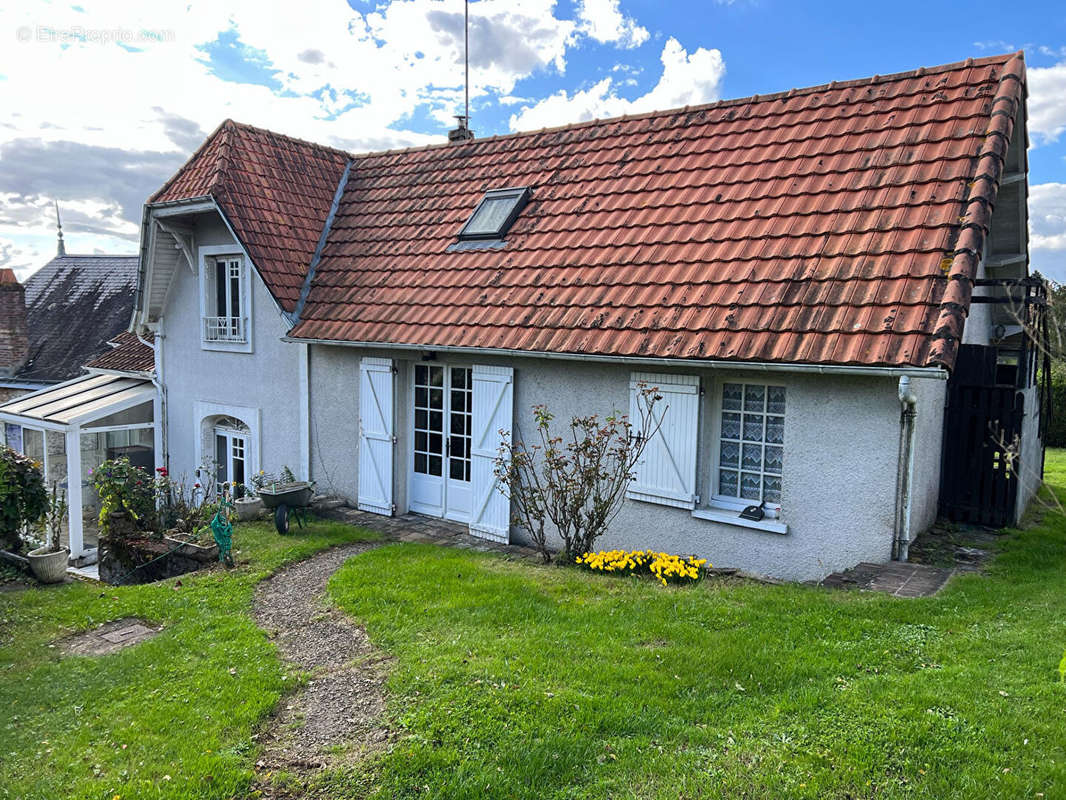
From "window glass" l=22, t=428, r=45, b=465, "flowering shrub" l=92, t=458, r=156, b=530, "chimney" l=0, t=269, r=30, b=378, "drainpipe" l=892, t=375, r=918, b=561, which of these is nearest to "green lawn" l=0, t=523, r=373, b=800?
"flowering shrub" l=92, t=458, r=156, b=530

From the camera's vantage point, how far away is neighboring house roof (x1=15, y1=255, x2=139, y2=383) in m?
20.9

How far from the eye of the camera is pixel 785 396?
25.4 feet

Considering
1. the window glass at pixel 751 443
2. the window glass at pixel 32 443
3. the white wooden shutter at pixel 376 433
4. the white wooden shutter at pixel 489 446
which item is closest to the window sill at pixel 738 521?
the window glass at pixel 751 443

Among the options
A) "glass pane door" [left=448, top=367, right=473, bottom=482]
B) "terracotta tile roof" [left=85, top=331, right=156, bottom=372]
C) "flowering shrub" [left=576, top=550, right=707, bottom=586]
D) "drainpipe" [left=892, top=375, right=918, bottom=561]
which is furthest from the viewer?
"terracotta tile roof" [left=85, top=331, right=156, bottom=372]

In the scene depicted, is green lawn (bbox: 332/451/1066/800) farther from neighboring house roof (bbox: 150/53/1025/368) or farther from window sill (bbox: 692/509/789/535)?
neighboring house roof (bbox: 150/53/1025/368)

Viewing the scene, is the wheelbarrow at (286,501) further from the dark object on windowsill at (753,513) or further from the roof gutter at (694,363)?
the dark object on windowsill at (753,513)

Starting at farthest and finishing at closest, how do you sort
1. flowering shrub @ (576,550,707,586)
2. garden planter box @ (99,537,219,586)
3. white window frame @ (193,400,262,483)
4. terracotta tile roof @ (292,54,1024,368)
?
white window frame @ (193,400,262,483) → garden planter box @ (99,537,219,586) → flowering shrub @ (576,550,707,586) → terracotta tile roof @ (292,54,1024,368)

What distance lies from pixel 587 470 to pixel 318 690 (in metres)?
3.78

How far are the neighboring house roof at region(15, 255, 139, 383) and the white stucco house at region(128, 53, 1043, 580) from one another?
8632mm

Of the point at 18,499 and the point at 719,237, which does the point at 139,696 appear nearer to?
the point at 18,499

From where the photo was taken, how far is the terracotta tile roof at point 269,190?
480 inches

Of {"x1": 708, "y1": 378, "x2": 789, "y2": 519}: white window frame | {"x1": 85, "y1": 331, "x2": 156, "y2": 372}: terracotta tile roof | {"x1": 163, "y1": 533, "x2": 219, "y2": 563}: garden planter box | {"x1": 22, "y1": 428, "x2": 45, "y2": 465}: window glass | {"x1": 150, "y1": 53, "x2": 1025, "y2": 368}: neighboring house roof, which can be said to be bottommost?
{"x1": 163, "y1": 533, "x2": 219, "y2": 563}: garden planter box

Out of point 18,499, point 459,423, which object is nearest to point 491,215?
point 459,423

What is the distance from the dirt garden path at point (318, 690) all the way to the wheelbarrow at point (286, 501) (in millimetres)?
2411
